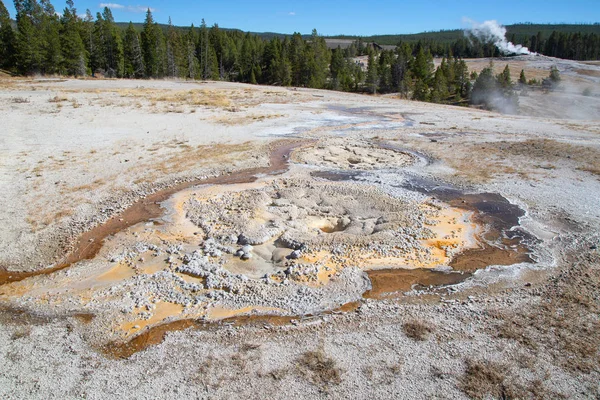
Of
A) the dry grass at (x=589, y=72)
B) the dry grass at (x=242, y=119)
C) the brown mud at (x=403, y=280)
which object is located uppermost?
the dry grass at (x=589, y=72)

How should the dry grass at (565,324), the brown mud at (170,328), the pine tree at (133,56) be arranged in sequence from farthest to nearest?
the pine tree at (133,56), the brown mud at (170,328), the dry grass at (565,324)

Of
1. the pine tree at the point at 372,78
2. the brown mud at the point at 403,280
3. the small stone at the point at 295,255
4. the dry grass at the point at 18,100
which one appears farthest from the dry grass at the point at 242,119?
the pine tree at the point at 372,78

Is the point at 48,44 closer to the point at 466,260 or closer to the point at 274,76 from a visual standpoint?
the point at 274,76

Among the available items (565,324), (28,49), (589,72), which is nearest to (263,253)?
(565,324)

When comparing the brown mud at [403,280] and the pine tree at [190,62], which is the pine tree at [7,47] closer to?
the pine tree at [190,62]

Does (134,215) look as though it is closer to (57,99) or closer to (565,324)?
(565,324)

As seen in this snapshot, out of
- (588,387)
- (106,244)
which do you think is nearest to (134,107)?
(106,244)

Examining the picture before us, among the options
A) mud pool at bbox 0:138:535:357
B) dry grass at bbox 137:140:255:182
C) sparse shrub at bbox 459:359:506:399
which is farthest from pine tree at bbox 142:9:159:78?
sparse shrub at bbox 459:359:506:399
